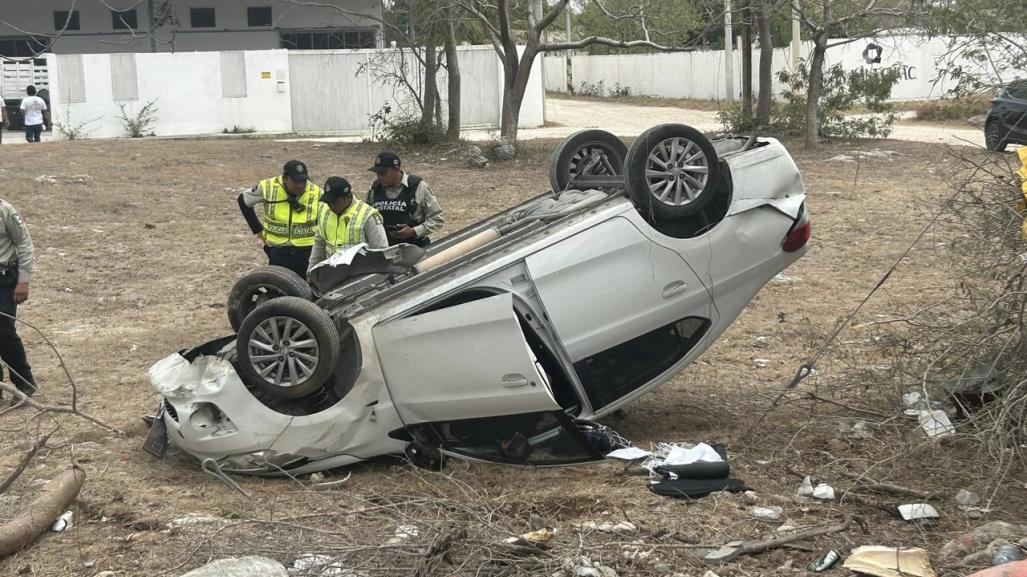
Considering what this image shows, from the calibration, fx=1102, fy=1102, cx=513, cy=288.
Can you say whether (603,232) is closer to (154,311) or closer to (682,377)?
(682,377)

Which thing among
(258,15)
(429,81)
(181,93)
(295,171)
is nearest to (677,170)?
(295,171)

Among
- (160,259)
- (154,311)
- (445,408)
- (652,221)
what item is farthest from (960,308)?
(160,259)

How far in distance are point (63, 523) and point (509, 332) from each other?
231cm

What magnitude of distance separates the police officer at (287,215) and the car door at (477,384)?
102 inches

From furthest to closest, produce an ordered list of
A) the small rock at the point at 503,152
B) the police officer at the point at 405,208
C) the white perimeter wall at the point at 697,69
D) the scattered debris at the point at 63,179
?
the white perimeter wall at the point at 697,69 < the small rock at the point at 503,152 < the scattered debris at the point at 63,179 < the police officer at the point at 405,208

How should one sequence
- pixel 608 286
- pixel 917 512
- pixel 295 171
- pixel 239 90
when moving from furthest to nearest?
1. pixel 239 90
2. pixel 295 171
3. pixel 608 286
4. pixel 917 512

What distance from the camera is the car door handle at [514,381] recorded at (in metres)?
5.45

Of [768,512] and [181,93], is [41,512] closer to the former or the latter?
[768,512]

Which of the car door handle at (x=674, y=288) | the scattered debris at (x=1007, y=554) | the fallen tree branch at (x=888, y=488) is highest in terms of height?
the car door handle at (x=674, y=288)

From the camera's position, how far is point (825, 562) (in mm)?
4258

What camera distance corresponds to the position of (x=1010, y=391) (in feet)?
16.0

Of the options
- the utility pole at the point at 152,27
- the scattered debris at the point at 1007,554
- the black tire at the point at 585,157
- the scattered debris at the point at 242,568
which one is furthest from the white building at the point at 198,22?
the scattered debris at the point at 1007,554

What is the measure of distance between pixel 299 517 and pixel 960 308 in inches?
150

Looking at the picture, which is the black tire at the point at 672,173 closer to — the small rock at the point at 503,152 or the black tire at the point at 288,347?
the black tire at the point at 288,347
